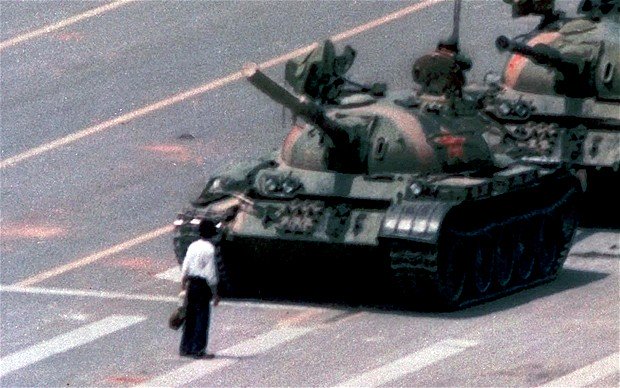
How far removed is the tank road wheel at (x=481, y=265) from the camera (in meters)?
28.4

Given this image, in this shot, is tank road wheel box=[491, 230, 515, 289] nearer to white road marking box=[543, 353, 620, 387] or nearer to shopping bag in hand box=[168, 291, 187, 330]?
white road marking box=[543, 353, 620, 387]

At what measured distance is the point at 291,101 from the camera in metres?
27.8

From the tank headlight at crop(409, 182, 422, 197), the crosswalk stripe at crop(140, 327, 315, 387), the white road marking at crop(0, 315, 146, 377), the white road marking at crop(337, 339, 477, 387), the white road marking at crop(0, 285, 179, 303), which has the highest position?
the tank headlight at crop(409, 182, 422, 197)

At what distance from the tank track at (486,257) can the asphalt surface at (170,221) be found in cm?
30

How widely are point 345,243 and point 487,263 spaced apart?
2.10 metres

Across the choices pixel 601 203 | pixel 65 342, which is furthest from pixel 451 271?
pixel 601 203

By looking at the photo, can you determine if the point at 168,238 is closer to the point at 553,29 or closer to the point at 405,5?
the point at 553,29

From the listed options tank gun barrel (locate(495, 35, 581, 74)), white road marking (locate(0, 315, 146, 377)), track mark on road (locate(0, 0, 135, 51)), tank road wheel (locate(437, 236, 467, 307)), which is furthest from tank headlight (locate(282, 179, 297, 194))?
track mark on road (locate(0, 0, 135, 51))

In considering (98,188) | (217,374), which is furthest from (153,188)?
(217,374)

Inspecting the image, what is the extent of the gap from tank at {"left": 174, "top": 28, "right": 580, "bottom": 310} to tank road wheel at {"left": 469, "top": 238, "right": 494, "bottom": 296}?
20 mm

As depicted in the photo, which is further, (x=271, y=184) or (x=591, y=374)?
(x=271, y=184)

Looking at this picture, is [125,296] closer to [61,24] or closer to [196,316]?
[196,316]

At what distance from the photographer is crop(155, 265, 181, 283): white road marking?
30.1 m

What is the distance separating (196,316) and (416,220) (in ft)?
10.9
